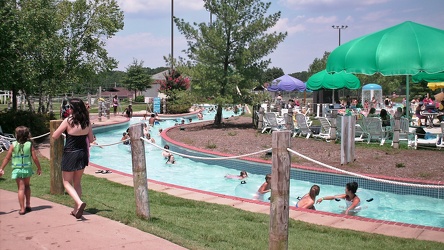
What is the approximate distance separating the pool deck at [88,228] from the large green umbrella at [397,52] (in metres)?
6.95

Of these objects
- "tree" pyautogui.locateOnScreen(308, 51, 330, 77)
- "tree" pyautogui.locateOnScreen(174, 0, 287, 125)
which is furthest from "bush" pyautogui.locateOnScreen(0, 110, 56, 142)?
"tree" pyautogui.locateOnScreen(308, 51, 330, 77)

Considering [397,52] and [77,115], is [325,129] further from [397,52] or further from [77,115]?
[77,115]

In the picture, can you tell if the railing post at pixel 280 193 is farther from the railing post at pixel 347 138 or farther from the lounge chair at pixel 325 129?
the lounge chair at pixel 325 129

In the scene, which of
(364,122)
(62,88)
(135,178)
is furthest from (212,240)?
(62,88)

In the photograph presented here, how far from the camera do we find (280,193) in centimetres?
440

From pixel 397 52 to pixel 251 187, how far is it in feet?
18.9

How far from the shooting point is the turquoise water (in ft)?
31.0

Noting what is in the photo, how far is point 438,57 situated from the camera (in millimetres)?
12344

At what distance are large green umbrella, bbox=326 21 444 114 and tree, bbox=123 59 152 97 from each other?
48.0m

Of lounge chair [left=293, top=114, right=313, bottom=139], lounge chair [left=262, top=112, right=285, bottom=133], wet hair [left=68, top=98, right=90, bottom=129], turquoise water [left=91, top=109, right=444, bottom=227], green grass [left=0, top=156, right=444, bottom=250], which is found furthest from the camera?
lounge chair [left=262, top=112, right=285, bottom=133]

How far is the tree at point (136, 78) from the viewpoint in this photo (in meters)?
60.1

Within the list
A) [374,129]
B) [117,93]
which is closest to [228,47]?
[374,129]

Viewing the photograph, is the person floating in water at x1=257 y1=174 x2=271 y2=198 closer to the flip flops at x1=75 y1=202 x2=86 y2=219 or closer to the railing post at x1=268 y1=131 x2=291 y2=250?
the flip flops at x1=75 y1=202 x2=86 y2=219

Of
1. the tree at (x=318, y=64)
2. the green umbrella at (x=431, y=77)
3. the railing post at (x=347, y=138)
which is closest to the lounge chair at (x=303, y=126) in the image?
the railing post at (x=347, y=138)
